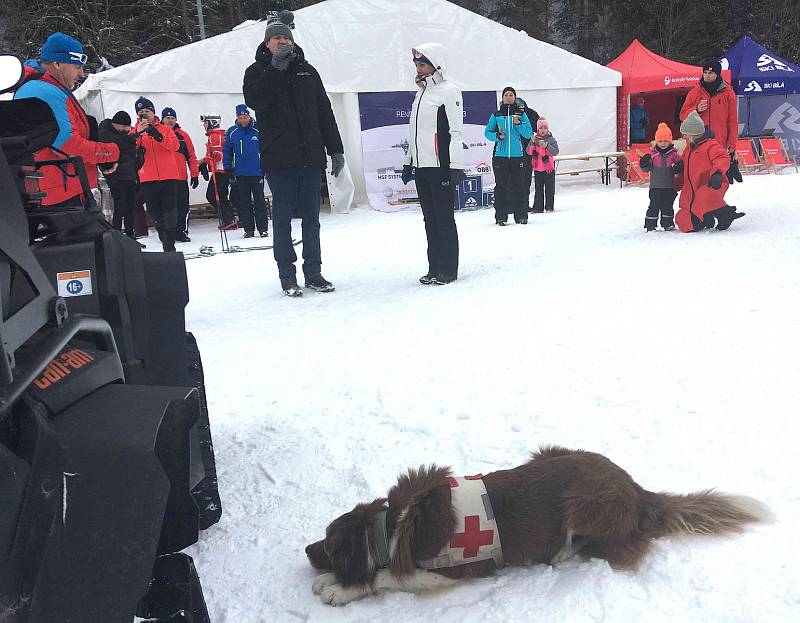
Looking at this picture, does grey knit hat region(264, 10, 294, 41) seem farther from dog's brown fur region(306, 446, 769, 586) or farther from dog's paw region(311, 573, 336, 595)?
Answer: dog's paw region(311, 573, 336, 595)

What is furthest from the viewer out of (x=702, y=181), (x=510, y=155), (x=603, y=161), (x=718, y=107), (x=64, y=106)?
(x=603, y=161)

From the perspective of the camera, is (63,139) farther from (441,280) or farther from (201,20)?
(201,20)

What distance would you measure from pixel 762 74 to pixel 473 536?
1928 centimetres

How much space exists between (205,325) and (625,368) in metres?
3.02

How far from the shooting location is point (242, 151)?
35.0 ft

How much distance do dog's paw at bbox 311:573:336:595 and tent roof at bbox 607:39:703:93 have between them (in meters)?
16.4

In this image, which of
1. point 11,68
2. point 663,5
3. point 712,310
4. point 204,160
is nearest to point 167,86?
point 204,160

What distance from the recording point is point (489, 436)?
2.66 m

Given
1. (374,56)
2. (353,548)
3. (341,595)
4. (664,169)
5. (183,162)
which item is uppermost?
(374,56)

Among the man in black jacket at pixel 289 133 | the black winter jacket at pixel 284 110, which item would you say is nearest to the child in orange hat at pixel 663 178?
the man in black jacket at pixel 289 133

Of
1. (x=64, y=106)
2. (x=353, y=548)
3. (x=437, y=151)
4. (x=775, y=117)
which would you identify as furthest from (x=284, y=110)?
(x=775, y=117)

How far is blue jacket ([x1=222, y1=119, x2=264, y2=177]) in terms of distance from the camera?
34.9 ft

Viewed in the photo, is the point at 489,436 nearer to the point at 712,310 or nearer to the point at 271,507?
the point at 271,507

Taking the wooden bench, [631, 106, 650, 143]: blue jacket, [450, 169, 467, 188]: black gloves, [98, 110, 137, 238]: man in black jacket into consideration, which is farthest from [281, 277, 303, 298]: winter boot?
[631, 106, 650, 143]: blue jacket
